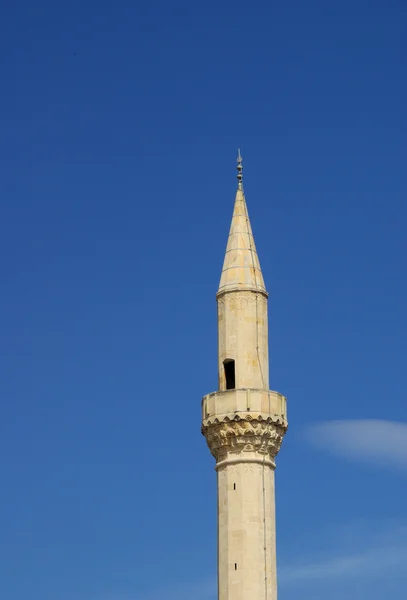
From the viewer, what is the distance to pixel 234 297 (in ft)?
140

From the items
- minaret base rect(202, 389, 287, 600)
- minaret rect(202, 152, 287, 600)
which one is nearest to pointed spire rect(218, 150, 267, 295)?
minaret rect(202, 152, 287, 600)

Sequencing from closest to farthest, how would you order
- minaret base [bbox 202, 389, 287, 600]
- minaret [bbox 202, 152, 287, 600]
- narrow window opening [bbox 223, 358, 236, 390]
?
minaret base [bbox 202, 389, 287, 600] < minaret [bbox 202, 152, 287, 600] < narrow window opening [bbox 223, 358, 236, 390]

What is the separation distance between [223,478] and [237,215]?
9.06 meters

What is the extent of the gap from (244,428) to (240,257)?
6.00 meters

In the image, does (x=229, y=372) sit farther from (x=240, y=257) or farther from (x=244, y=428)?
(x=240, y=257)

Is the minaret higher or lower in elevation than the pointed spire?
lower

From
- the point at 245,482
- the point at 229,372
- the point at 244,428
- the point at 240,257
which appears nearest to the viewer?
the point at 245,482

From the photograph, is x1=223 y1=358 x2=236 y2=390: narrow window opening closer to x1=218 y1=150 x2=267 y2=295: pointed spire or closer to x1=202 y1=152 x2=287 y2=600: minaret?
x1=202 y1=152 x2=287 y2=600: minaret

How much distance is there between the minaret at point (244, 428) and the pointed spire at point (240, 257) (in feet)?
0.11

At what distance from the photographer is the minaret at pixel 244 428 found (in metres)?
39.7

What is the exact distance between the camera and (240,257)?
143 feet

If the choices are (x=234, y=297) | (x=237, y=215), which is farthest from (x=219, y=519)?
(x=237, y=215)

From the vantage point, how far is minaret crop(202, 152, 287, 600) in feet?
130

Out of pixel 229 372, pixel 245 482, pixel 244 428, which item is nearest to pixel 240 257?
pixel 229 372
